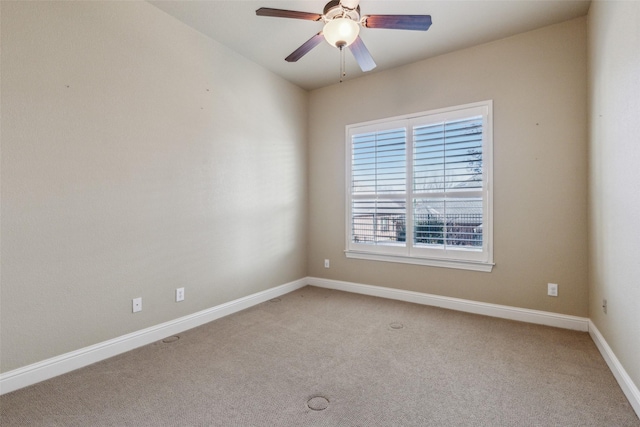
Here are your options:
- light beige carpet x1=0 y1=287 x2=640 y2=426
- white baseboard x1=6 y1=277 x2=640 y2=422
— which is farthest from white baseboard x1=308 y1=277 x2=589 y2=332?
light beige carpet x1=0 y1=287 x2=640 y2=426

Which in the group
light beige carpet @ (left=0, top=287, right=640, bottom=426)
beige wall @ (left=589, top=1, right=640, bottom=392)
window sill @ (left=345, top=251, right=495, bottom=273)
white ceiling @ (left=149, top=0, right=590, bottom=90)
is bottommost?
light beige carpet @ (left=0, top=287, right=640, bottom=426)

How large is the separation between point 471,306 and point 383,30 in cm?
301

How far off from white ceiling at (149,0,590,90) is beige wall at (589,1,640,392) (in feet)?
1.66

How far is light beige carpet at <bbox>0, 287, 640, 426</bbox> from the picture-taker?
1.71m

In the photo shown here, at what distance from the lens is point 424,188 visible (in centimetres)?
366

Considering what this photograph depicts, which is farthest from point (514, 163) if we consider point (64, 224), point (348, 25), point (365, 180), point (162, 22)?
point (64, 224)

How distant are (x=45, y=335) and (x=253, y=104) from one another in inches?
113

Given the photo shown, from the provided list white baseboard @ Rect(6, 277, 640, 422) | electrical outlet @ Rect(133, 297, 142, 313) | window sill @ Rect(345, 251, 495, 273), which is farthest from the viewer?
window sill @ Rect(345, 251, 495, 273)

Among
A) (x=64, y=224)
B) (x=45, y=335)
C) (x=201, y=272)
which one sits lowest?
(x=45, y=335)

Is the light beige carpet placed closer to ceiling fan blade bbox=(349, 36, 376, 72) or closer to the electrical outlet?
the electrical outlet

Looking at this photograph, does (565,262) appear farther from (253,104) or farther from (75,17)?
(75,17)

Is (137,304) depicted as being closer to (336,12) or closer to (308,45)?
(308,45)

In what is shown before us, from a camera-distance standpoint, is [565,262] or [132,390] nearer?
[132,390]

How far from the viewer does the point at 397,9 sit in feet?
8.93
